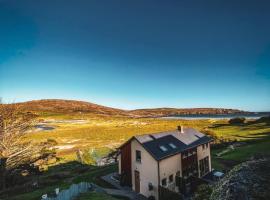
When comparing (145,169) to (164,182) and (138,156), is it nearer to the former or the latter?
(138,156)

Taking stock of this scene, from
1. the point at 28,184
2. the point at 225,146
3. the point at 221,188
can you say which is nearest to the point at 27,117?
the point at 28,184

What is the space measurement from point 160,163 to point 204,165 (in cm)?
1556

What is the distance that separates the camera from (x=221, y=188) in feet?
18.8

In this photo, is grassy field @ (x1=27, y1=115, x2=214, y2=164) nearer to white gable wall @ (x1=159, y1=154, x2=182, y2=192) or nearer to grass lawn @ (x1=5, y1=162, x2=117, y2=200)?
grass lawn @ (x1=5, y1=162, x2=117, y2=200)

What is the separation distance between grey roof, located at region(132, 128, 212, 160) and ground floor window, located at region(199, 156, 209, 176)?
3.43 meters

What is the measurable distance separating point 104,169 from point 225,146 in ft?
132

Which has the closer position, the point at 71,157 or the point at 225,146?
the point at 71,157

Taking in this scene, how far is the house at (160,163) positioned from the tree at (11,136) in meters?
15.2

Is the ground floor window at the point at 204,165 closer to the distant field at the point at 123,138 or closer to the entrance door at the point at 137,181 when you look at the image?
the distant field at the point at 123,138

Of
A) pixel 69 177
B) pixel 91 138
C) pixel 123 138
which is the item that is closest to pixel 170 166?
pixel 69 177

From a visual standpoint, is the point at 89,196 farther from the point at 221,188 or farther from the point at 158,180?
the point at 221,188

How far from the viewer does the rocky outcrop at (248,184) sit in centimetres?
498

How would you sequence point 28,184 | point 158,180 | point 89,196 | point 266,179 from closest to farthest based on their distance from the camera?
point 266,179
point 89,196
point 158,180
point 28,184

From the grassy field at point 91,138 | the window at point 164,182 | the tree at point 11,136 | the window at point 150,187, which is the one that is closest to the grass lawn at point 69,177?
the tree at point 11,136
